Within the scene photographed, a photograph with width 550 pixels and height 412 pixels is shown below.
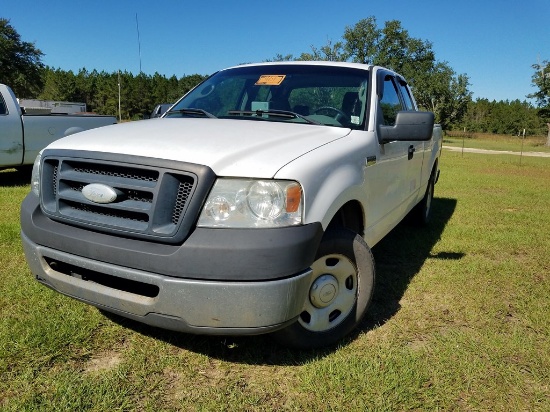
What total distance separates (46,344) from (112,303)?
0.68m

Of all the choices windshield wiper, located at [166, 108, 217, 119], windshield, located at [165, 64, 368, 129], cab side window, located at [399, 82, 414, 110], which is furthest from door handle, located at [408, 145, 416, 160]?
windshield wiper, located at [166, 108, 217, 119]

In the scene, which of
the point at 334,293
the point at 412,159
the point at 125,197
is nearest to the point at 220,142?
the point at 125,197

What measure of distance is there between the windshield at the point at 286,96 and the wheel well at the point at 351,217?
1.93 feet

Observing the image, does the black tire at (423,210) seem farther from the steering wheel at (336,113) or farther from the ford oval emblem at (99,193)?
the ford oval emblem at (99,193)

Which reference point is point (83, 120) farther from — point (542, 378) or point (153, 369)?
point (542, 378)

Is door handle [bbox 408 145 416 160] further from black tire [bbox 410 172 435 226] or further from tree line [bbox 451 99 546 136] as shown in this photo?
tree line [bbox 451 99 546 136]

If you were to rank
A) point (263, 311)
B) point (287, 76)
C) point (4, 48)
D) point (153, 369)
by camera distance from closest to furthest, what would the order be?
point (263, 311), point (153, 369), point (287, 76), point (4, 48)

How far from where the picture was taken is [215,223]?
79.2 inches

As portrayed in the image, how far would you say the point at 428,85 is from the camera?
51.8m

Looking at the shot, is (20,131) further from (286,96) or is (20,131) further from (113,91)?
(113,91)

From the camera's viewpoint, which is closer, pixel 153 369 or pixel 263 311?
pixel 263 311

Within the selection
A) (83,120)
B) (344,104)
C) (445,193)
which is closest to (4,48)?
(83,120)

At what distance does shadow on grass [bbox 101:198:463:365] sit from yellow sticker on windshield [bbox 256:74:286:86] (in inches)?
72.3

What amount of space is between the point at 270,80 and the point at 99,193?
188cm
